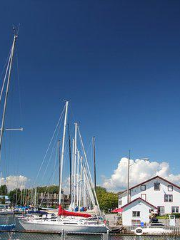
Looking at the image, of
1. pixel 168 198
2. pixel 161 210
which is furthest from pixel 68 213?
pixel 168 198

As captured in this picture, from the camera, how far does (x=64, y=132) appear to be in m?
44.9

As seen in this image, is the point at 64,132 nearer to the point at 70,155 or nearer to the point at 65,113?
the point at 65,113

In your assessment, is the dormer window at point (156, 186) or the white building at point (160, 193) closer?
the white building at point (160, 193)

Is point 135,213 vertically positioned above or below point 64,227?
above

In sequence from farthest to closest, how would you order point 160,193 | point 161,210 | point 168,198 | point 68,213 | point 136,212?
point 160,193
point 168,198
point 161,210
point 136,212
point 68,213

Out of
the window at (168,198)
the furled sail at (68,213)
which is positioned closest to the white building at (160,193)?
the window at (168,198)

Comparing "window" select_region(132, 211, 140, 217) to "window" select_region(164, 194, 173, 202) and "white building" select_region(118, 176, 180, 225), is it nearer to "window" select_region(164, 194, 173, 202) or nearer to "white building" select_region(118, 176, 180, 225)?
"white building" select_region(118, 176, 180, 225)

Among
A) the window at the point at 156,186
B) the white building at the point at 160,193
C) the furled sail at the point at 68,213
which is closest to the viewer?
the furled sail at the point at 68,213

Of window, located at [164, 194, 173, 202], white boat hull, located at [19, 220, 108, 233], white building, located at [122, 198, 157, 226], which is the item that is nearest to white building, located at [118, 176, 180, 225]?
window, located at [164, 194, 173, 202]

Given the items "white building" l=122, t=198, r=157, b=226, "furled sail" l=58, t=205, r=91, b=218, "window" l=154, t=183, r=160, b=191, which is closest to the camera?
"furled sail" l=58, t=205, r=91, b=218

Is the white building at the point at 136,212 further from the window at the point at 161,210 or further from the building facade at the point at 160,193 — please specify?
the window at the point at 161,210

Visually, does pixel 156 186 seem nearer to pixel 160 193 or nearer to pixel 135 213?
pixel 160 193

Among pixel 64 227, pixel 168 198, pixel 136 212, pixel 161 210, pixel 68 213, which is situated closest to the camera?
pixel 64 227

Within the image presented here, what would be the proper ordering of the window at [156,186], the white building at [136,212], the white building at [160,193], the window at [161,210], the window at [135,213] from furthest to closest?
the window at [156,186] < the white building at [160,193] < the window at [161,210] < the window at [135,213] < the white building at [136,212]
